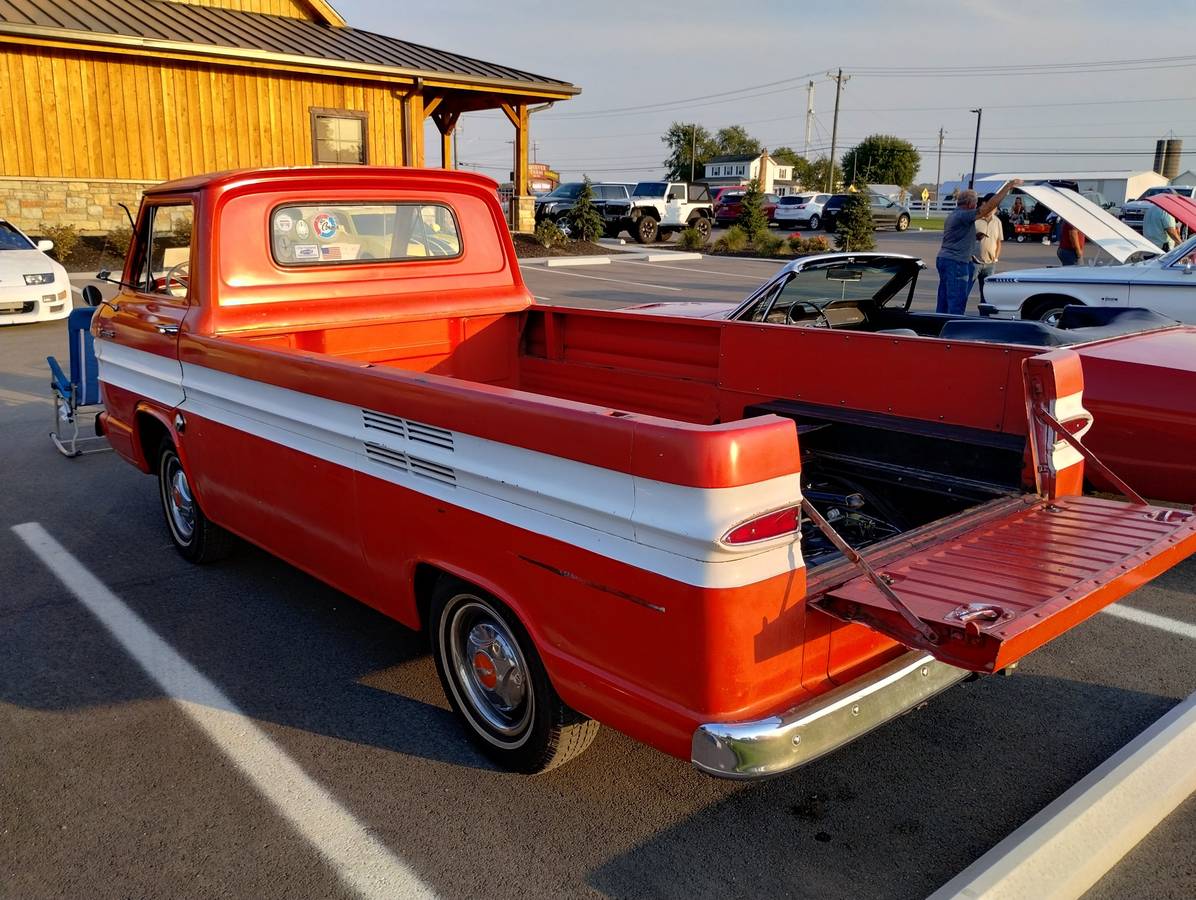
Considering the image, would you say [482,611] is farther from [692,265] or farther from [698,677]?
[692,265]

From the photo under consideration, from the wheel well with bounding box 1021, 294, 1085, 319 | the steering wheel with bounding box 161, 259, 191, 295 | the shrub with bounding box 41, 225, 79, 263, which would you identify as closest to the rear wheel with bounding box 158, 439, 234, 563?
the steering wheel with bounding box 161, 259, 191, 295

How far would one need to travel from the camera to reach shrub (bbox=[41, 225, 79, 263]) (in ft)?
57.1

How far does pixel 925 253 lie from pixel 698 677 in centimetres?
2856

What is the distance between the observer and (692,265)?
23328 millimetres

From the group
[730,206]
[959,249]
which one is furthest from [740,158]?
[959,249]

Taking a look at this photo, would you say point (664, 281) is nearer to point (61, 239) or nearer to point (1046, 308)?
point (1046, 308)

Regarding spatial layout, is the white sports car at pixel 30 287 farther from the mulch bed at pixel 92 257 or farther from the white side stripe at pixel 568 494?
the white side stripe at pixel 568 494

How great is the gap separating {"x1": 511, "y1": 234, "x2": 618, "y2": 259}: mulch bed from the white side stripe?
63.7 feet

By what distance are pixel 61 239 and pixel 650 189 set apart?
18258 millimetres

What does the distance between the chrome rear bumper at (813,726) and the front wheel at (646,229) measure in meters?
28.3

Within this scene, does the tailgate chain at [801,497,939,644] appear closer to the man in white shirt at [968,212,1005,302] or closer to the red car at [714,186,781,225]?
the man in white shirt at [968,212,1005,302]

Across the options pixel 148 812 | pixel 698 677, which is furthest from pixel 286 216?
pixel 698 677

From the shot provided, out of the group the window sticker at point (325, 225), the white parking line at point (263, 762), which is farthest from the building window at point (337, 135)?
the white parking line at point (263, 762)

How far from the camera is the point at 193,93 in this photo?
62.5 feet
